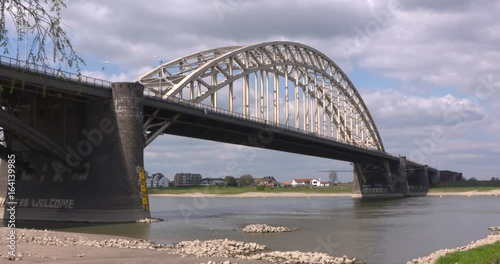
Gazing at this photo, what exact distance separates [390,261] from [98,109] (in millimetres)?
26484

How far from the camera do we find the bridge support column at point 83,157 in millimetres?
39906

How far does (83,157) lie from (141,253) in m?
21.8

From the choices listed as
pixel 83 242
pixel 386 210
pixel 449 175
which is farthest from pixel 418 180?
pixel 83 242

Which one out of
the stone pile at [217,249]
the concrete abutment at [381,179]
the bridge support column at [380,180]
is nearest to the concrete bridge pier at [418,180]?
the concrete abutment at [381,179]

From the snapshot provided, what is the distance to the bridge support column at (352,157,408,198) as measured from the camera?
120 meters

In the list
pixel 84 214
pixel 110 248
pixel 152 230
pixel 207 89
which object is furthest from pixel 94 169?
pixel 207 89

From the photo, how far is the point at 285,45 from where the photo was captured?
264 feet

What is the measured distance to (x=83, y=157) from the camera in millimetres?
40875

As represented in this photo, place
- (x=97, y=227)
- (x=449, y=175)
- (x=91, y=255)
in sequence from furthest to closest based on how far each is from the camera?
(x=449, y=175)
(x=97, y=227)
(x=91, y=255)

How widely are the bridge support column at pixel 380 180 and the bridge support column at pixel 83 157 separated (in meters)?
86.1

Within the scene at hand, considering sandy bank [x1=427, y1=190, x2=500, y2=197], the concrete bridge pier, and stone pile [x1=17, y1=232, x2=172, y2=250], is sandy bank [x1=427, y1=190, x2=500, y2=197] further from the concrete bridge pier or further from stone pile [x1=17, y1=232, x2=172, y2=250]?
stone pile [x1=17, y1=232, x2=172, y2=250]

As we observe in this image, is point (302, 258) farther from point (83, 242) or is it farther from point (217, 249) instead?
point (83, 242)

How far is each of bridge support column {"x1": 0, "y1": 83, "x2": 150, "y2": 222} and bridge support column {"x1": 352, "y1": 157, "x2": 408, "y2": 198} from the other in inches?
3389

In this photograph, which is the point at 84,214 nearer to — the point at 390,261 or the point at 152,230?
the point at 152,230
